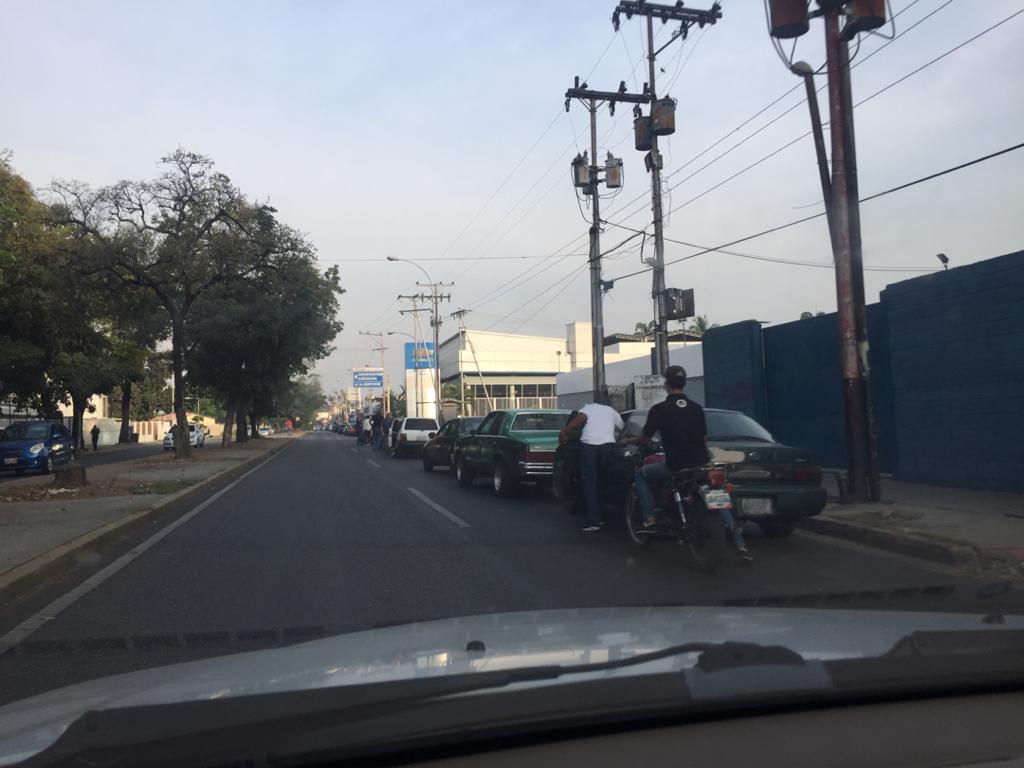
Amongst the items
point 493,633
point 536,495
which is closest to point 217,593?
point 493,633

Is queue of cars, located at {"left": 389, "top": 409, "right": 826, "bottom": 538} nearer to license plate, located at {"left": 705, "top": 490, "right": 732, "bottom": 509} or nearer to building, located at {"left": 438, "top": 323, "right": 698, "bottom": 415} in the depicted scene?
license plate, located at {"left": 705, "top": 490, "right": 732, "bottom": 509}

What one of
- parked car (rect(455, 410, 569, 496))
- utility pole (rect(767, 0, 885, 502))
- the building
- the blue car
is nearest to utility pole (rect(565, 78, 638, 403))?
parked car (rect(455, 410, 569, 496))

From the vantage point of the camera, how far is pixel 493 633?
3.61 m

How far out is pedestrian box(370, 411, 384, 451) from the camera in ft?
128

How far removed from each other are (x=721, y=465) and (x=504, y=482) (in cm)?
731

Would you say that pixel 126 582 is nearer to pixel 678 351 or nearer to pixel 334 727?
pixel 334 727

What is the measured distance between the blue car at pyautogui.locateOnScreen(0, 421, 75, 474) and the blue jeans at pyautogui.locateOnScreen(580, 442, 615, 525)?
22.1m

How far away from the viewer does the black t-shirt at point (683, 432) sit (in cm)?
834

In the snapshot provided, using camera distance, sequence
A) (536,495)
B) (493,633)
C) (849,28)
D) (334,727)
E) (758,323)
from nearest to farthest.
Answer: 1. (334,727)
2. (493,633)
3. (849,28)
4. (536,495)
5. (758,323)

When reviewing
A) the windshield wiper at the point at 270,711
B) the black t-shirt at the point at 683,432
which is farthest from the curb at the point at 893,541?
the windshield wiper at the point at 270,711

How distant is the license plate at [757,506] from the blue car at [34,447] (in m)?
24.0

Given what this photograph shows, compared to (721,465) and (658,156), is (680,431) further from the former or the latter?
(658,156)

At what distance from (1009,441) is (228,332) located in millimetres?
26806

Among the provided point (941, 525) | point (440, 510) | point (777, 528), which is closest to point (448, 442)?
point (440, 510)
